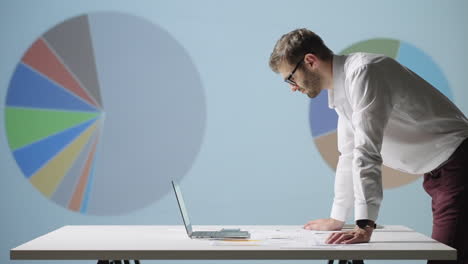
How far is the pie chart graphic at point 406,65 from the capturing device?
14.0 ft

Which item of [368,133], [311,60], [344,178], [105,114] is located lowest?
[344,178]

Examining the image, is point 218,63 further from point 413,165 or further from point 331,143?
point 413,165

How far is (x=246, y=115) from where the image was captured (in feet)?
14.1

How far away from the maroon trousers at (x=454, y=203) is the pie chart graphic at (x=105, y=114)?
7.39 feet

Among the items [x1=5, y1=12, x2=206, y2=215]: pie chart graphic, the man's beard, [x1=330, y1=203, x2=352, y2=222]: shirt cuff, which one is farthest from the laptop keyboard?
[x1=5, y1=12, x2=206, y2=215]: pie chart graphic

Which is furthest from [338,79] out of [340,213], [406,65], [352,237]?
[406,65]

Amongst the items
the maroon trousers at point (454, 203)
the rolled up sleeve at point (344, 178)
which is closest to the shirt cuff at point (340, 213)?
the rolled up sleeve at point (344, 178)

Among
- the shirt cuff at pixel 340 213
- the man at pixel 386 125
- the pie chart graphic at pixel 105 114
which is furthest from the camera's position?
the pie chart graphic at pixel 105 114

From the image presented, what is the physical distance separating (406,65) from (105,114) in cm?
193

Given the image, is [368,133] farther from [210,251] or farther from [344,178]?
[210,251]

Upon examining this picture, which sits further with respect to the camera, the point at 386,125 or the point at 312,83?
the point at 312,83

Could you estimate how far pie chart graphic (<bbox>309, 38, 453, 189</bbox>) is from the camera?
4.27 m

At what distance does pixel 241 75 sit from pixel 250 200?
796 mm

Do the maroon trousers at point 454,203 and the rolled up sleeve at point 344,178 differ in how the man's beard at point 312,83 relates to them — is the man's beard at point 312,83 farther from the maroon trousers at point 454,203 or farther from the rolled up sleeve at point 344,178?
the maroon trousers at point 454,203
